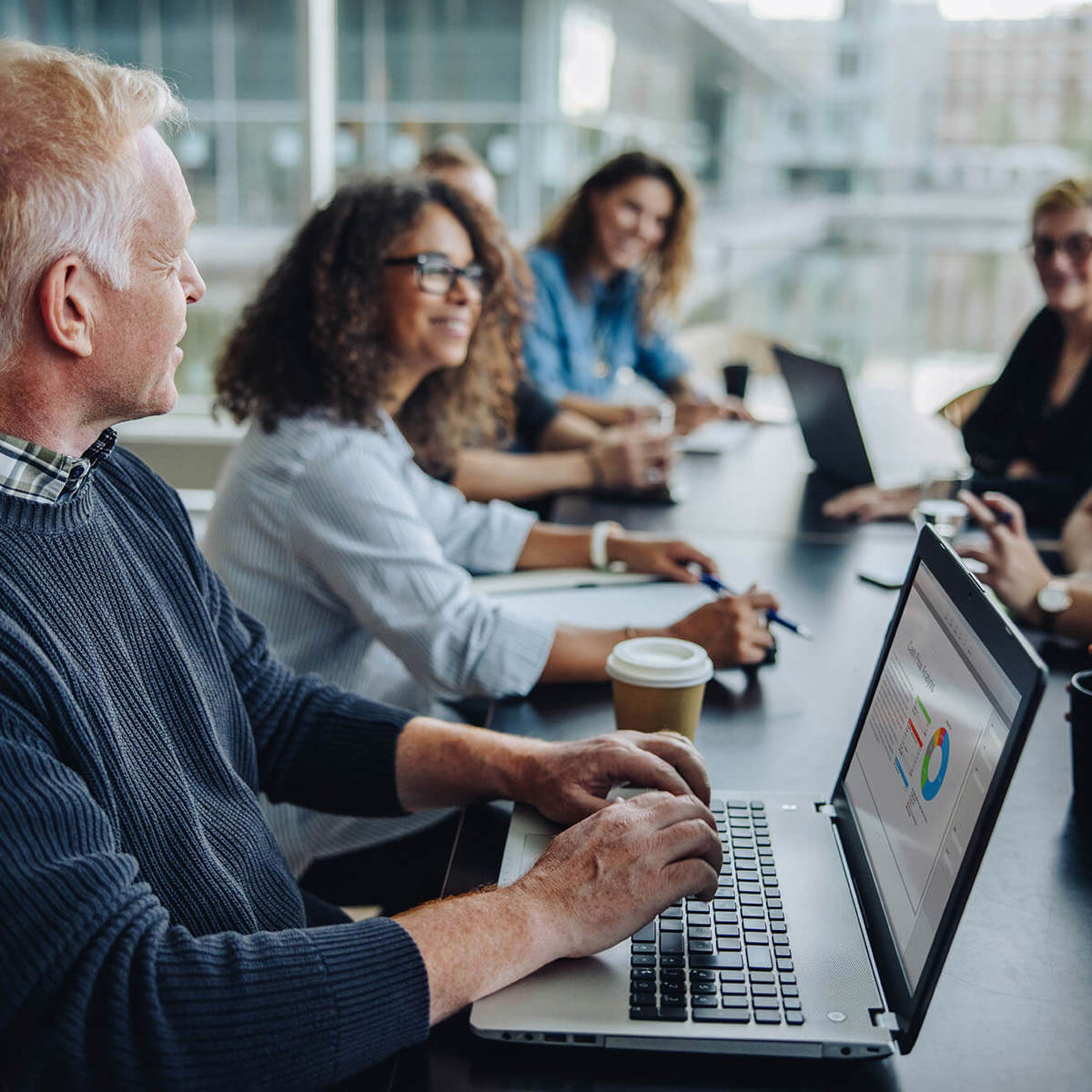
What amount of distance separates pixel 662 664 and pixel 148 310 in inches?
24.3

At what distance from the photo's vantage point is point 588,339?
3.55m

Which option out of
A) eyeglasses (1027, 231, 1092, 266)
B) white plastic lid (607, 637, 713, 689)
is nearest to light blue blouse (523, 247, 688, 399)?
eyeglasses (1027, 231, 1092, 266)

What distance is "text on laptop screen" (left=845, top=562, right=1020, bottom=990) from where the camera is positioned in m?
0.75

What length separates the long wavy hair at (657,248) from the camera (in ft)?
11.3

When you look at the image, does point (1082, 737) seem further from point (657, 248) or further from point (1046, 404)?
point (657, 248)

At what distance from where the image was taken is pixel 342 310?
5.74ft

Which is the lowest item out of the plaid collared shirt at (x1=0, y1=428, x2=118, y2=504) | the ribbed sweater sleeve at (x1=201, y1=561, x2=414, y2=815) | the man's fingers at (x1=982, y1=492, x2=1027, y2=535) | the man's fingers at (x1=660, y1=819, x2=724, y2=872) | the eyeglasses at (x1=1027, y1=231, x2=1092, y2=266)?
the ribbed sweater sleeve at (x1=201, y1=561, x2=414, y2=815)

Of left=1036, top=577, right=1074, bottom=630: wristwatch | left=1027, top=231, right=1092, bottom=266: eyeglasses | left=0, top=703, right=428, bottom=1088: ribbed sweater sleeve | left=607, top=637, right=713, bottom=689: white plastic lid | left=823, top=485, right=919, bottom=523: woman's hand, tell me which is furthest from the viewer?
left=1027, top=231, right=1092, bottom=266: eyeglasses

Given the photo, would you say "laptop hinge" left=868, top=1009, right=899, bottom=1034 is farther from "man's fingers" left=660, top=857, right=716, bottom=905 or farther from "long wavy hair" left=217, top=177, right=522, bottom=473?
"long wavy hair" left=217, top=177, right=522, bottom=473

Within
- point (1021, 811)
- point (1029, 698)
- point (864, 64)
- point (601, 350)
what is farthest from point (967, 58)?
point (1029, 698)

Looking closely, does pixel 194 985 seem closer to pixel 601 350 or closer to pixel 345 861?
pixel 345 861

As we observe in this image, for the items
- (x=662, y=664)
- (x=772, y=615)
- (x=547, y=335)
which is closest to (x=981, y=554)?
(x=772, y=615)

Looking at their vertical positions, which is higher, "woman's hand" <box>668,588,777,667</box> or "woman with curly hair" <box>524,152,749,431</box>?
"woman with curly hair" <box>524,152,749,431</box>

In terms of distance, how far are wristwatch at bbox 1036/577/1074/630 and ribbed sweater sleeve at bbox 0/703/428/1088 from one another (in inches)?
45.7
